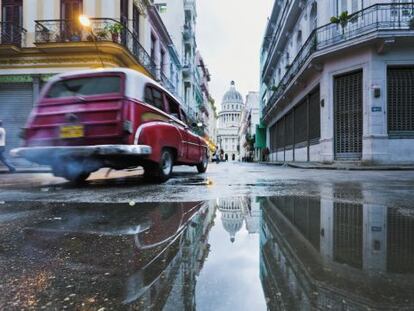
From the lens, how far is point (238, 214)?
3533 mm

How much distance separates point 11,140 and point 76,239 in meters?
17.8

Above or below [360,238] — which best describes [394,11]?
above

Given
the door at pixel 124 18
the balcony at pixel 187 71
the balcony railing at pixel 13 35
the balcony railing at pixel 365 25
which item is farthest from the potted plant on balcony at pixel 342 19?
the balcony at pixel 187 71

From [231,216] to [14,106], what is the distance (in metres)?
17.8

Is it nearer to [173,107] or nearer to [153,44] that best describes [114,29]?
[153,44]

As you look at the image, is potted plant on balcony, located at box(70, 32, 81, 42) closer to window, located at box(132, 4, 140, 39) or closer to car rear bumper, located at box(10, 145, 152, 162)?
window, located at box(132, 4, 140, 39)

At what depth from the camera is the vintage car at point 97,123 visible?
5.76 metres

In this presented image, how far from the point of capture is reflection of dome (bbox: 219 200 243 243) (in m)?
2.89

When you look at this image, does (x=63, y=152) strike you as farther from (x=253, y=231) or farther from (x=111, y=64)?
(x=111, y=64)

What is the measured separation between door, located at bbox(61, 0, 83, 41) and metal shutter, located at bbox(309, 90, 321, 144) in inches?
479

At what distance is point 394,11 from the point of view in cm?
1496

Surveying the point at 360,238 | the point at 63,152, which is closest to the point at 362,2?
the point at 63,152

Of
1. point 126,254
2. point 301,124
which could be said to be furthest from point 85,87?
point 301,124

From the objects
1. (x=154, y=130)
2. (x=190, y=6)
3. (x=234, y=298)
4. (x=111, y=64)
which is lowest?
(x=234, y=298)
